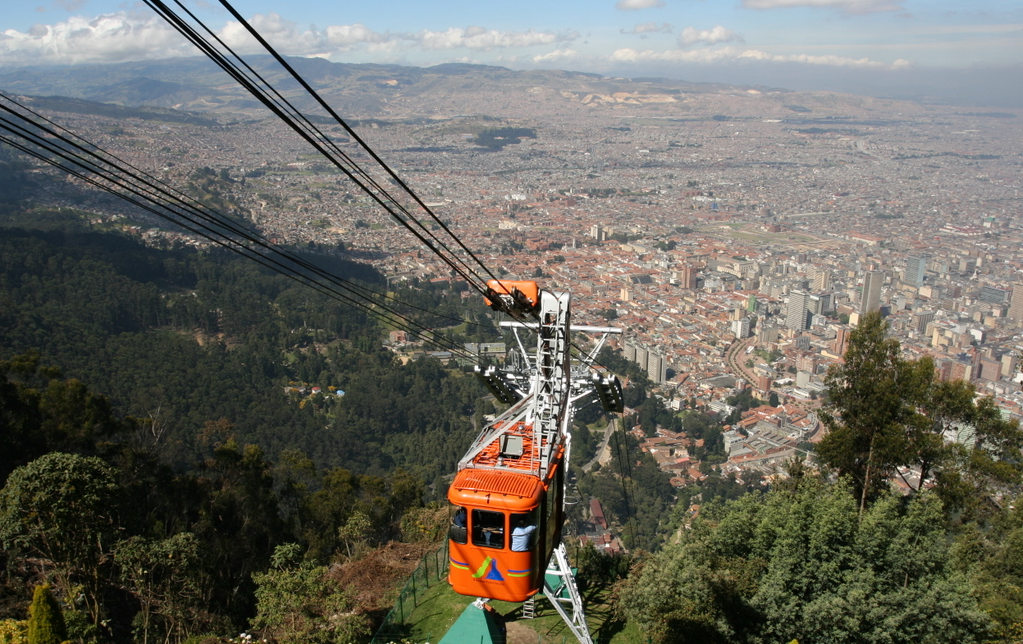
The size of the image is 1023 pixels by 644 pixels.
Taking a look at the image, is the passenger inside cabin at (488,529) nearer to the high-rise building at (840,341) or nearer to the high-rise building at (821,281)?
the high-rise building at (840,341)

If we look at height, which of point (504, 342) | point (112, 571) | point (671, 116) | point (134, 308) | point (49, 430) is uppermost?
point (671, 116)

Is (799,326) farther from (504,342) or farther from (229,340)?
(229,340)

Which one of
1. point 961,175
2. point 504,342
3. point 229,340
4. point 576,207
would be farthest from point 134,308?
point 961,175

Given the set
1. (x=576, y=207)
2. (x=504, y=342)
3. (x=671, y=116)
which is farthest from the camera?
(x=671, y=116)

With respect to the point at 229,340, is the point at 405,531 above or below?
above

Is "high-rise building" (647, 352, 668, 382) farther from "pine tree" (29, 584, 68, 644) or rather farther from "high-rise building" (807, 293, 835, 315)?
"pine tree" (29, 584, 68, 644)

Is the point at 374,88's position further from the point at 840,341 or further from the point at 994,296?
the point at 840,341

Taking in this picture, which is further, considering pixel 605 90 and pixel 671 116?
pixel 605 90
